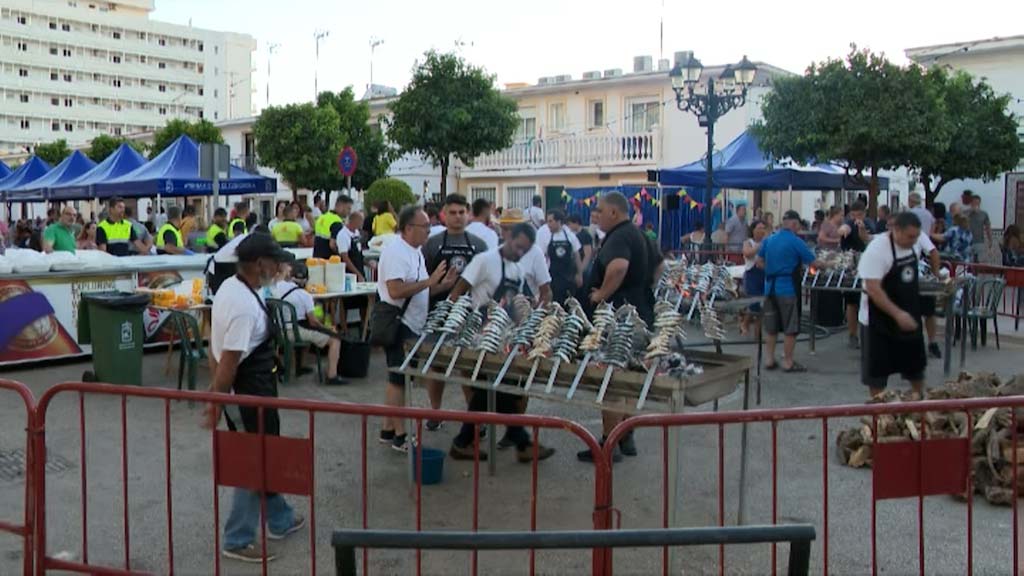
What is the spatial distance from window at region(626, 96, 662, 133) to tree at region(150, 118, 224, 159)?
1723cm

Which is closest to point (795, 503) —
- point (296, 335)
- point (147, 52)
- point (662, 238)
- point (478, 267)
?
point (478, 267)

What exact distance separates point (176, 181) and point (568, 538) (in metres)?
16.2

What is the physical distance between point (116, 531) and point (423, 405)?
3.42m

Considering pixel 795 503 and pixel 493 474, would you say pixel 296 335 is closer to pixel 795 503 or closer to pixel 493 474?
pixel 493 474

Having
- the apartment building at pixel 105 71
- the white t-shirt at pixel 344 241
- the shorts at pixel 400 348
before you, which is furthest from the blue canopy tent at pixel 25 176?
the apartment building at pixel 105 71

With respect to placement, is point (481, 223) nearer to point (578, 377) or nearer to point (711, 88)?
point (578, 377)

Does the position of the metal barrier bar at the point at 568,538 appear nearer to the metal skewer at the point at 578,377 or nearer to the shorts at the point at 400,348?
the metal skewer at the point at 578,377

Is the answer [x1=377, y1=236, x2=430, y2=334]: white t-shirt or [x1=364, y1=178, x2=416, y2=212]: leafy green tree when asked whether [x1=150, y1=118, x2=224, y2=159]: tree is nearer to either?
[x1=364, y1=178, x2=416, y2=212]: leafy green tree

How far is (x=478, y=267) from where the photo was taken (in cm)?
685

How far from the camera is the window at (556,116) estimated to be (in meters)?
33.7

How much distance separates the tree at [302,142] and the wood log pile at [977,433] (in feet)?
95.3

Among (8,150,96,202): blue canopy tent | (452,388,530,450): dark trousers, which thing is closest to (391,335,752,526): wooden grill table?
(452,388,530,450): dark trousers

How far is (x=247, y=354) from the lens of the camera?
500cm

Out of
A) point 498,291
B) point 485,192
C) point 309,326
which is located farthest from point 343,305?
point 485,192
